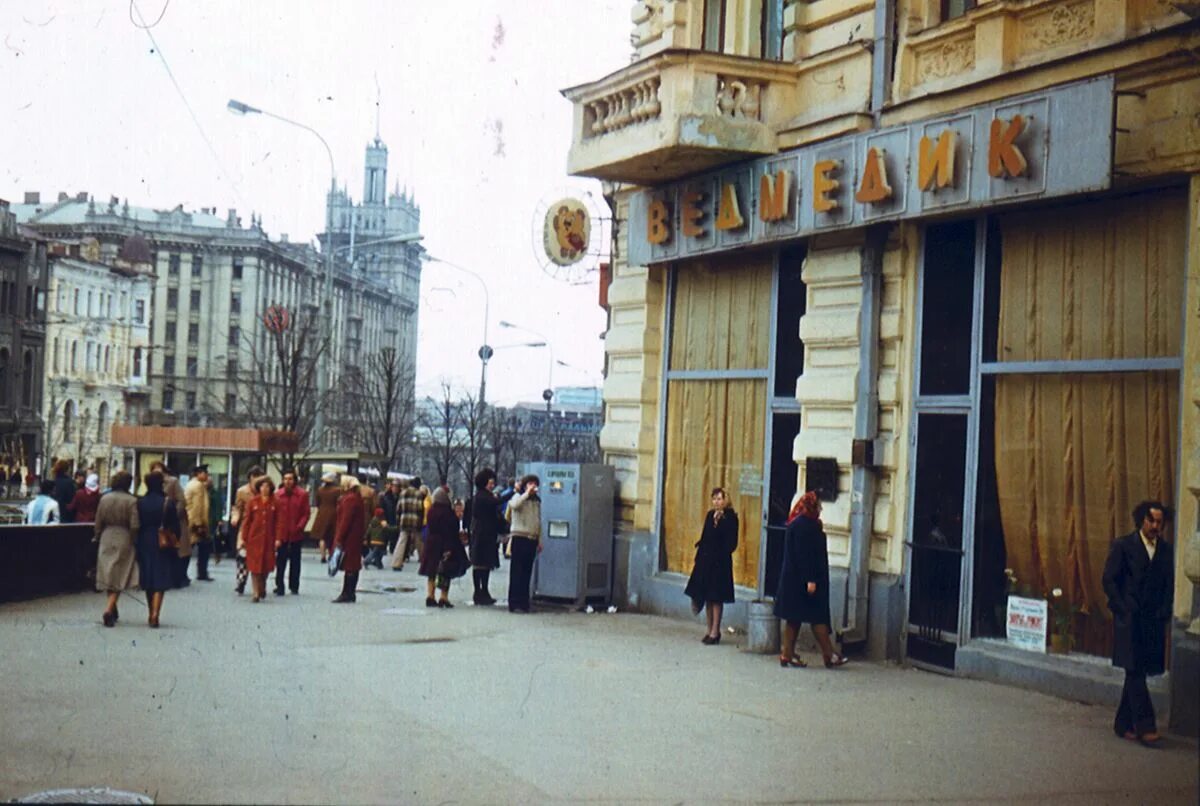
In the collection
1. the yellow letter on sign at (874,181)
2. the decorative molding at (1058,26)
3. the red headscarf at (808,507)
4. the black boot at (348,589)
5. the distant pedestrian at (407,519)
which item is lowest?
the black boot at (348,589)

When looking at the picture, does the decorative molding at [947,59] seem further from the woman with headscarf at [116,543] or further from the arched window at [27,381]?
the arched window at [27,381]

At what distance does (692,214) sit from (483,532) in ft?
17.3

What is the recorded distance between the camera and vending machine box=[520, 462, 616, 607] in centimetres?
1955

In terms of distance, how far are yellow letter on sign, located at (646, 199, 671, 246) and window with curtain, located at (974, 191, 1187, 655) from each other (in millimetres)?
5373

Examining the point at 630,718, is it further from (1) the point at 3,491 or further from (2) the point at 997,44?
(1) the point at 3,491

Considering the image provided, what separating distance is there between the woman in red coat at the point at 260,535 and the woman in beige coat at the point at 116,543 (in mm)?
3424

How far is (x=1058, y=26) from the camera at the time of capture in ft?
42.5

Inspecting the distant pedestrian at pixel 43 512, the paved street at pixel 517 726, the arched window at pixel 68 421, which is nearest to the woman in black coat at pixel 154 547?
the paved street at pixel 517 726

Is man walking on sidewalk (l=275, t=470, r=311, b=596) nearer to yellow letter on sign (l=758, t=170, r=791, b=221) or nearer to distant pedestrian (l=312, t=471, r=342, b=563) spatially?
distant pedestrian (l=312, t=471, r=342, b=563)

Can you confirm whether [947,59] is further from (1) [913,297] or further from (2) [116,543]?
(2) [116,543]

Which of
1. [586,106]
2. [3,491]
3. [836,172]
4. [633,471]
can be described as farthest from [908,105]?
[3,491]

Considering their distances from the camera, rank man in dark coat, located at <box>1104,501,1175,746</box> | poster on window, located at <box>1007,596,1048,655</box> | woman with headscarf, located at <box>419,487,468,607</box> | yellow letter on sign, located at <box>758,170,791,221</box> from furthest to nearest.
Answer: woman with headscarf, located at <box>419,487,468,607</box>
yellow letter on sign, located at <box>758,170,791,221</box>
poster on window, located at <box>1007,596,1048,655</box>
man in dark coat, located at <box>1104,501,1175,746</box>

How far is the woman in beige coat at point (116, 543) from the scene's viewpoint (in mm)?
16656

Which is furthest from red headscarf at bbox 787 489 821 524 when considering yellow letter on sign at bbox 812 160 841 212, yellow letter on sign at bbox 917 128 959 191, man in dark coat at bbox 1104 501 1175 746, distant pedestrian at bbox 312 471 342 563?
distant pedestrian at bbox 312 471 342 563
